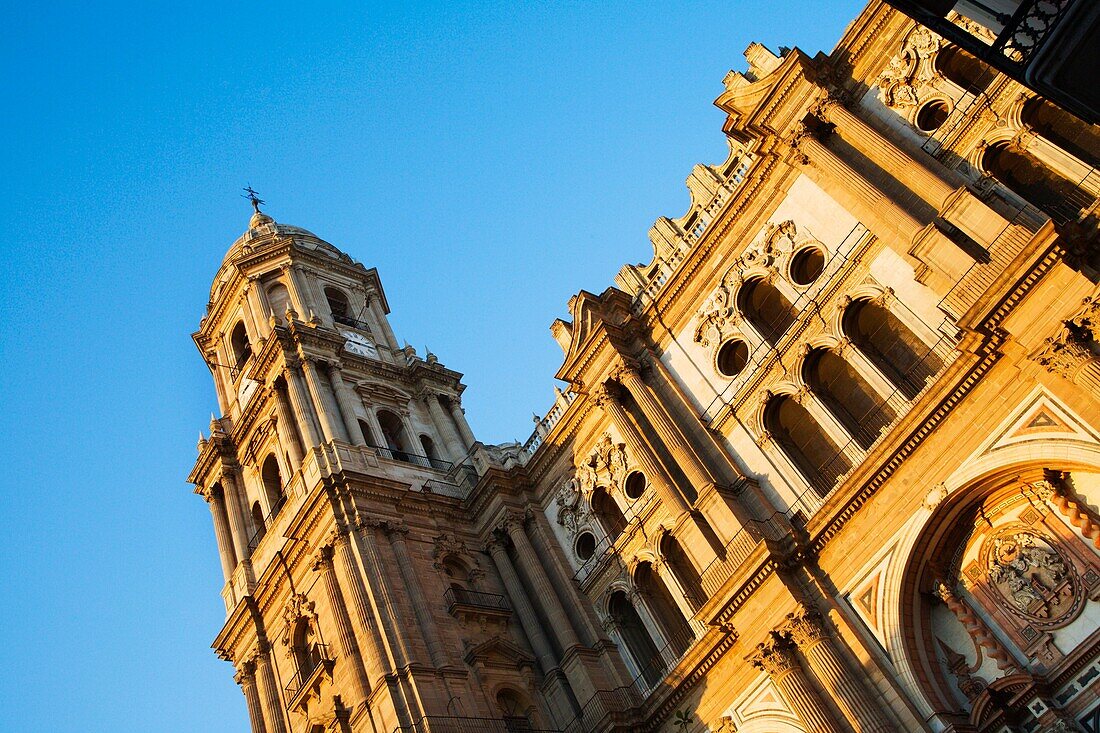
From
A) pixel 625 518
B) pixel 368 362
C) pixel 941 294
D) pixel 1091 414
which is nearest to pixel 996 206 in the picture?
pixel 941 294

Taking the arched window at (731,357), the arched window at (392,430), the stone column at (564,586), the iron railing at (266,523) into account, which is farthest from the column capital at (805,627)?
the iron railing at (266,523)

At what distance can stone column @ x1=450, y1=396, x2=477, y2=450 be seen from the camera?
34.9 meters

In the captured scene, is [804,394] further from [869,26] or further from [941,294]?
[869,26]

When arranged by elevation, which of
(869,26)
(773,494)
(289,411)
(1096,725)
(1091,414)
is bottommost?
(1096,725)

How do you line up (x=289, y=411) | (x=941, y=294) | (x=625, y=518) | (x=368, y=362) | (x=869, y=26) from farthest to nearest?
1. (x=368, y=362)
2. (x=289, y=411)
3. (x=625, y=518)
4. (x=869, y=26)
5. (x=941, y=294)

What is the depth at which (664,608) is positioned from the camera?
2558 cm

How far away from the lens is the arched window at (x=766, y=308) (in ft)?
82.5

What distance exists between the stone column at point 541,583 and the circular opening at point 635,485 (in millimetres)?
3457

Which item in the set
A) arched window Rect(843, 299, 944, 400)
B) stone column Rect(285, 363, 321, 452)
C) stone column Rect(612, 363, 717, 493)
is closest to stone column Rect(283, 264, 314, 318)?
stone column Rect(285, 363, 321, 452)

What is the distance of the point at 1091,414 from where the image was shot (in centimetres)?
1711

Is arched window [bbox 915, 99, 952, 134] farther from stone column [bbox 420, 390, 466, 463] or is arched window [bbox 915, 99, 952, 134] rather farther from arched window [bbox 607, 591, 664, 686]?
stone column [bbox 420, 390, 466, 463]

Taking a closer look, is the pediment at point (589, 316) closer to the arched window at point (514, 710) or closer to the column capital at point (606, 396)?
the column capital at point (606, 396)

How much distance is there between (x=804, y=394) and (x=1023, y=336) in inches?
232

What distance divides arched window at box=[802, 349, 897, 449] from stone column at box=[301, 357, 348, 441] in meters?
14.5
